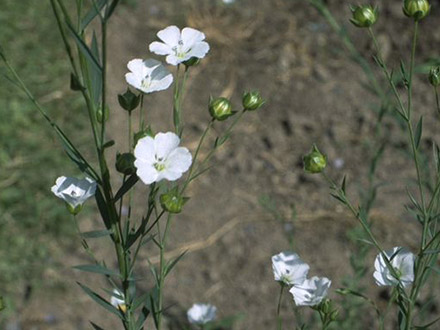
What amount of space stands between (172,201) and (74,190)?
15cm

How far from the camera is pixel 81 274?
246 centimetres

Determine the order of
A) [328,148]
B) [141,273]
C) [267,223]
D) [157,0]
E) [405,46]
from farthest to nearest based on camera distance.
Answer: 1. [157,0]
2. [405,46]
3. [328,148]
4. [267,223]
5. [141,273]

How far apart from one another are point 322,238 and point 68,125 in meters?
0.93

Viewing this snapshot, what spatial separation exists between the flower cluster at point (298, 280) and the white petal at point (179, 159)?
0.81 ft

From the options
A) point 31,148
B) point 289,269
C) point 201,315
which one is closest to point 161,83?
point 289,269

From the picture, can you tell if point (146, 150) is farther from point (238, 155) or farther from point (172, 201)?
point (238, 155)

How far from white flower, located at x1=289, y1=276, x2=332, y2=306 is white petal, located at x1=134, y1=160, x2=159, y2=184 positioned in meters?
0.31

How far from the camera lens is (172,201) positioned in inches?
43.6

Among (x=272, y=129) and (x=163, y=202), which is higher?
(x=163, y=202)

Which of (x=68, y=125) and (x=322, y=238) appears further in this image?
(x=68, y=125)

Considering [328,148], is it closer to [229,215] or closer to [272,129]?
[272,129]

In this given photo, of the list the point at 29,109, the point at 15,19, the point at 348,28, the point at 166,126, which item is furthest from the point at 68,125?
the point at 348,28

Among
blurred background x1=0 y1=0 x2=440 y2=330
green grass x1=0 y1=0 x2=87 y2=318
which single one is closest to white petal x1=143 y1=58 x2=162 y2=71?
blurred background x1=0 y1=0 x2=440 y2=330

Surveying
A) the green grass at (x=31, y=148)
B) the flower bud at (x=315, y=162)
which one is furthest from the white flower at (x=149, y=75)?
the green grass at (x=31, y=148)
